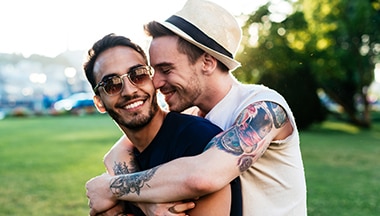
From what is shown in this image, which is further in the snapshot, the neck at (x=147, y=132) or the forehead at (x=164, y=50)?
the forehead at (x=164, y=50)

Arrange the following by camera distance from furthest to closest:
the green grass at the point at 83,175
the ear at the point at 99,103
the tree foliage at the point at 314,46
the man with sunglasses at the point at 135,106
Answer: the tree foliage at the point at 314,46, the green grass at the point at 83,175, the ear at the point at 99,103, the man with sunglasses at the point at 135,106

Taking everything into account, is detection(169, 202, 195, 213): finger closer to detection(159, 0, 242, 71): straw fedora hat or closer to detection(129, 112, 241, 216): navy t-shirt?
detection(129, 112, 241, 216): navy t-shirt

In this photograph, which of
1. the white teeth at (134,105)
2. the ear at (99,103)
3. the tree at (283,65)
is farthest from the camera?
the tree at (283,65)

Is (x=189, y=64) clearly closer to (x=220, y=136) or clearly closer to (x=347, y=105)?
(x=220, y=136)

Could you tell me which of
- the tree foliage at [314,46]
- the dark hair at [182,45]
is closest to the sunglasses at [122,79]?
the dark hair at [182,45]

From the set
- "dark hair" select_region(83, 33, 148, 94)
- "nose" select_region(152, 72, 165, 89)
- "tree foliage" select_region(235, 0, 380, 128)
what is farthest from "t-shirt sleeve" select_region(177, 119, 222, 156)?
"tree foliage" select_region(235, 0, 380, 128)

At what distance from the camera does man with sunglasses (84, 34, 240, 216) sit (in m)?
2.82

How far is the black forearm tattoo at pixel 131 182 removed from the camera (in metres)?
2.68

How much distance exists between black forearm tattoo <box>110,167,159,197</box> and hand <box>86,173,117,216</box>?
5 centimetres

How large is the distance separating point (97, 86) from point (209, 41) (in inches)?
25.5

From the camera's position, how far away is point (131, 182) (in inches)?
108

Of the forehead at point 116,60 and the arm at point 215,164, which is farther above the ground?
the forehead at point 116,60

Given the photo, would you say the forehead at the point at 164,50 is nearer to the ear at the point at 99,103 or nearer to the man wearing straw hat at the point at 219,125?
the man wearing straw hat at the point at 219,125

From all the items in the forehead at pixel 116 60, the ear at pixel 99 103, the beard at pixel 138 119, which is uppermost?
the forehead at pixel 116 60
